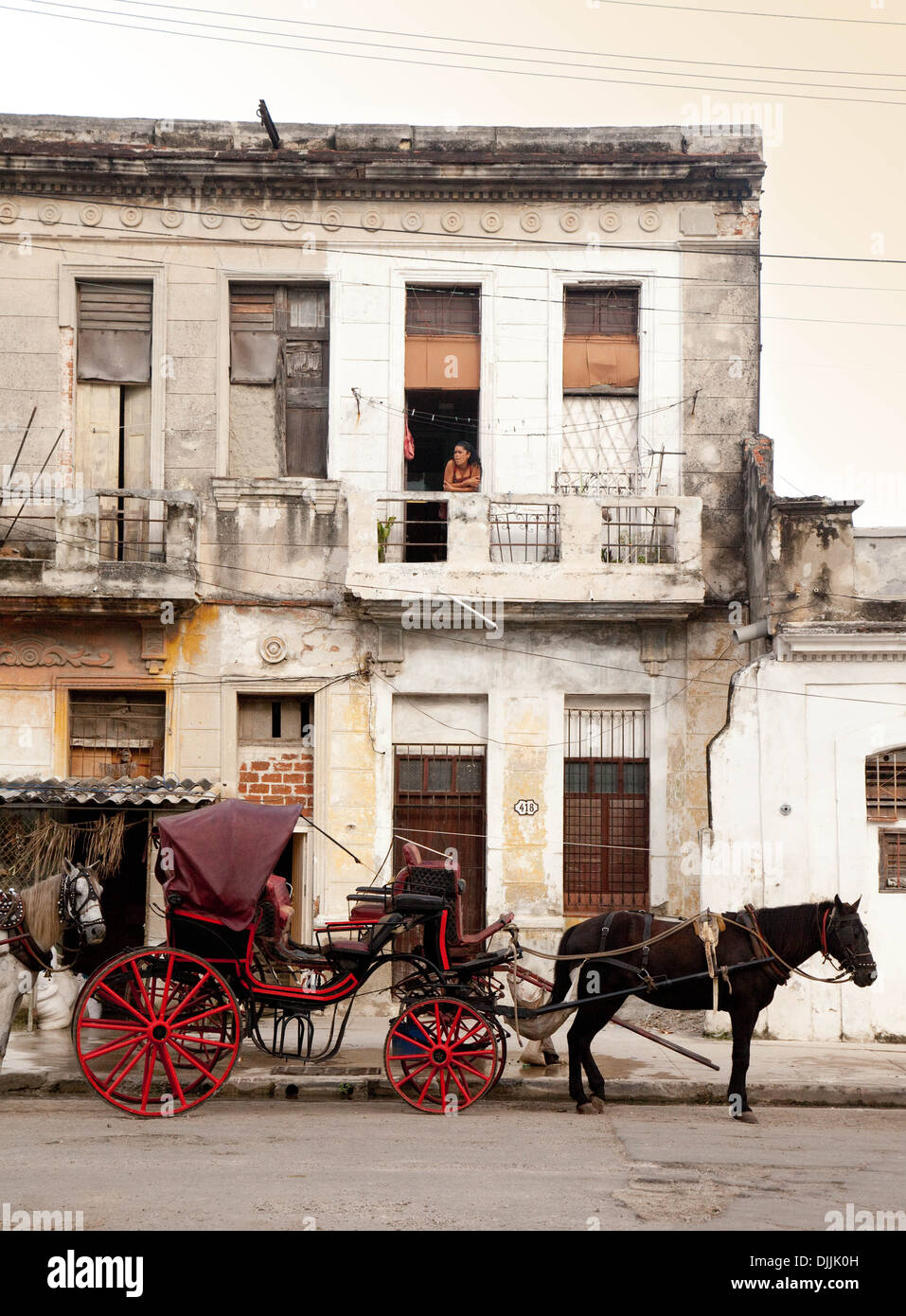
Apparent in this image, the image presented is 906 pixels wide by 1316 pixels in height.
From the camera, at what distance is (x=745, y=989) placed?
10.3 metres

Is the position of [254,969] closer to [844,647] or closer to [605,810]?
[605,810]

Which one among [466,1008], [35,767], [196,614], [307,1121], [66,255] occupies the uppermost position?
[66,255]

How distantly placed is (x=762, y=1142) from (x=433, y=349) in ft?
32.9

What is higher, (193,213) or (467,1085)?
(193,213)

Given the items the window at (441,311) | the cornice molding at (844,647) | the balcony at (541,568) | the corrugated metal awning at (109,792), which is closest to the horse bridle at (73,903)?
the corrugated metal awning at (109,792)

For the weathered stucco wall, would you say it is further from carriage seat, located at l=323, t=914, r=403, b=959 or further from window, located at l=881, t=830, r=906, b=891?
carriage seat, located at l=323, t=914, r=403, b=959

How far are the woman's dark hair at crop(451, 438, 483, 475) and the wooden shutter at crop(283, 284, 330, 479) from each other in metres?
1.53

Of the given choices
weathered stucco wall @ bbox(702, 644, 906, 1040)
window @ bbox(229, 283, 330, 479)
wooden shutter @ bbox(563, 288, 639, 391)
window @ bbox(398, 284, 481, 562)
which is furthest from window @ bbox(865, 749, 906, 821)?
window @ bbox(229, 283, 330, 479)

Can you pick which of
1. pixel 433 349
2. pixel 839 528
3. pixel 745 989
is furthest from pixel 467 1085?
pixel 433 349

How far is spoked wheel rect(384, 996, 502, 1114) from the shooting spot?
9.88m

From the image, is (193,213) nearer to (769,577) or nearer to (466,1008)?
(769,577)

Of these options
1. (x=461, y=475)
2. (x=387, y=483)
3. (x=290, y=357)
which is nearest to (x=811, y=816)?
(x=461, y=475)

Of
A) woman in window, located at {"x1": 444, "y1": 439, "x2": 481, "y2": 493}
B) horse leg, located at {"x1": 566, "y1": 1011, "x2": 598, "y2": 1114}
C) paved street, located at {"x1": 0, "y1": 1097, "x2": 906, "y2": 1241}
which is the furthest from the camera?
A: woman in window, located at {"x1": 444, "y1": 439, "x2": 481, "y2": 493}

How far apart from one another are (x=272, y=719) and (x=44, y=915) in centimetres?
558
